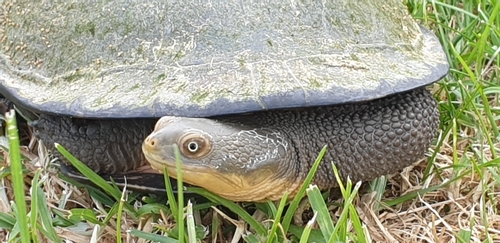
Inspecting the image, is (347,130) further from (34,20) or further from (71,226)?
(34,20)

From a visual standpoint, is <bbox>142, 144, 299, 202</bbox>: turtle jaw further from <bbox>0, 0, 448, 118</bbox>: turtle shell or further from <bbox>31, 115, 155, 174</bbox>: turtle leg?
<bbox>31, 115, 155, 174</bbox>: turtle leg

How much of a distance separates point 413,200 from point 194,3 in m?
0.61

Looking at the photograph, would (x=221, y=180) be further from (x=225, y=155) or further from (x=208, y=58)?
(x=208, y=58)

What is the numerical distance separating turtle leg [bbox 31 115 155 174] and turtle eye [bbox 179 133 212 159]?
0.22 metres

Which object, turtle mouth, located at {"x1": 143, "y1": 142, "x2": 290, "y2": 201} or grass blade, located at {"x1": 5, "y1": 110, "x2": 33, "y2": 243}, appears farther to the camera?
turtle mouth, located at {"x1": 143, "y1": 142, "x2": 290, "y2": 201}

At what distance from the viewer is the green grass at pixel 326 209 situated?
1133 mm

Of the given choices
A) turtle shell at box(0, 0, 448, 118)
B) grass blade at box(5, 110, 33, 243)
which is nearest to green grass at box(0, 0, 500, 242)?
grass blade at box(5, 110, 33, 243)

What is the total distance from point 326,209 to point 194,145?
25cm

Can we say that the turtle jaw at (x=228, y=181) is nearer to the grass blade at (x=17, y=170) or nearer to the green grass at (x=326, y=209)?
the green grass at (x=326, y=209)

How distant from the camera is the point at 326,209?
109cm

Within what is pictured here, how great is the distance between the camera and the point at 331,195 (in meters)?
1.37

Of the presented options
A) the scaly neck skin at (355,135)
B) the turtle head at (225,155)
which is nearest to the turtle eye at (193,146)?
the turtle head at (225,155)

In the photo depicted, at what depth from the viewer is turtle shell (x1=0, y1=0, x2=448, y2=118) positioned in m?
1.15

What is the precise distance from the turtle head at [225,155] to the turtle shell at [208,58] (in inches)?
1.9
